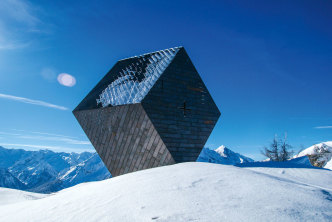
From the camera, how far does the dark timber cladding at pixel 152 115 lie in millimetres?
9664

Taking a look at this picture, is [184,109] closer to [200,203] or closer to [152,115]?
[152,115]

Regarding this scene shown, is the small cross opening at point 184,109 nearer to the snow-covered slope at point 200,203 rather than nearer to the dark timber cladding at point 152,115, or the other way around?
the dark timber cladding at point 152,115

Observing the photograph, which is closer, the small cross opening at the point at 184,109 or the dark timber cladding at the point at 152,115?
the dark timber cladding at the point at 152,115

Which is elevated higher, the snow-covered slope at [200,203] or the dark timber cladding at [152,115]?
the dark timber cladding at [152,115]

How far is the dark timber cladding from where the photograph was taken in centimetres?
966

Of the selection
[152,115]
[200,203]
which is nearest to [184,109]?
[152,115]

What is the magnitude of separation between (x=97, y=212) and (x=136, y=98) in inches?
260

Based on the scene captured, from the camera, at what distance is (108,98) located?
38.7 ft

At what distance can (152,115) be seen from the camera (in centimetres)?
948

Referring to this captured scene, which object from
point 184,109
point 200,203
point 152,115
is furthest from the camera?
point 184,109

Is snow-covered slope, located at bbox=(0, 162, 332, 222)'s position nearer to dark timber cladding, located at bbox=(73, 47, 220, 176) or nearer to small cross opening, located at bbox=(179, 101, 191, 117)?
dark timber cladding, located at bbox=(73, 47, 220, 176)

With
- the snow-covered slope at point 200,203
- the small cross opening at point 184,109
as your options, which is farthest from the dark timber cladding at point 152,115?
the snow-covered slope at point 200,203

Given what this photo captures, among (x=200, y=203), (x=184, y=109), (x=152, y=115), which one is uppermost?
(x=184, y=109)

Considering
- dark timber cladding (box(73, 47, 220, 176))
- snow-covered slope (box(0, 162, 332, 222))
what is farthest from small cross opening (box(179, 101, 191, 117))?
snow-covered slope (box(0, 162, 332, 222))
